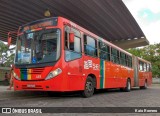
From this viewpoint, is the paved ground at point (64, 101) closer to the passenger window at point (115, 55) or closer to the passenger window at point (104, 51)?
the passenger window at point (104, 51)

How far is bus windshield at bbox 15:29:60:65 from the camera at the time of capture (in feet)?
33.4

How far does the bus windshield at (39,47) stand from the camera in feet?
33.4

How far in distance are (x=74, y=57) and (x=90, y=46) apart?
1941mm

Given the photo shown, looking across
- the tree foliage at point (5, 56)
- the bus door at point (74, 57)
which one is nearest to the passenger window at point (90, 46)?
the bus door at point (74, 57)

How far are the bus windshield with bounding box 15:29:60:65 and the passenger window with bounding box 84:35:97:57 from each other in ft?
6.83

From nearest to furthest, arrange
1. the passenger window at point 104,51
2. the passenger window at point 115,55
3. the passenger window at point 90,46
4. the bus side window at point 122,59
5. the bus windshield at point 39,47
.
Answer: the bus windshield at point 39,47
the passenger window at point 90,46
the passenger window at point 104,51
the passenger window at point 115,55
the bus side window at point 122,59

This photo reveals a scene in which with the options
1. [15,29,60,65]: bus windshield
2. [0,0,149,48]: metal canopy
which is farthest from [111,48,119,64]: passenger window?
[15,29,60,65]: bus windshield

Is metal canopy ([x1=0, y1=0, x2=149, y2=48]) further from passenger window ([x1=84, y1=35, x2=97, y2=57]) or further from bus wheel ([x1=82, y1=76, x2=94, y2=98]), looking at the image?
bus wheel ([x1=82, y1=76, x2=94, y2=98])

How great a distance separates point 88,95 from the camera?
38.8 ft

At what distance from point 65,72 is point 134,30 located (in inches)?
585

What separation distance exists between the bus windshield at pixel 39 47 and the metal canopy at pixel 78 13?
521cm

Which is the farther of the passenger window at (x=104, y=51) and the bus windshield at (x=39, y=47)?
the passenger window at (x=104, y=51)

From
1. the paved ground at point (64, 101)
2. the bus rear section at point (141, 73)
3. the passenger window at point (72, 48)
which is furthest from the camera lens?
the bus rear section at point (141, 73)

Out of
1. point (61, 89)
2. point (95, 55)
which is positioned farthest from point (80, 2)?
point (61, 89)
